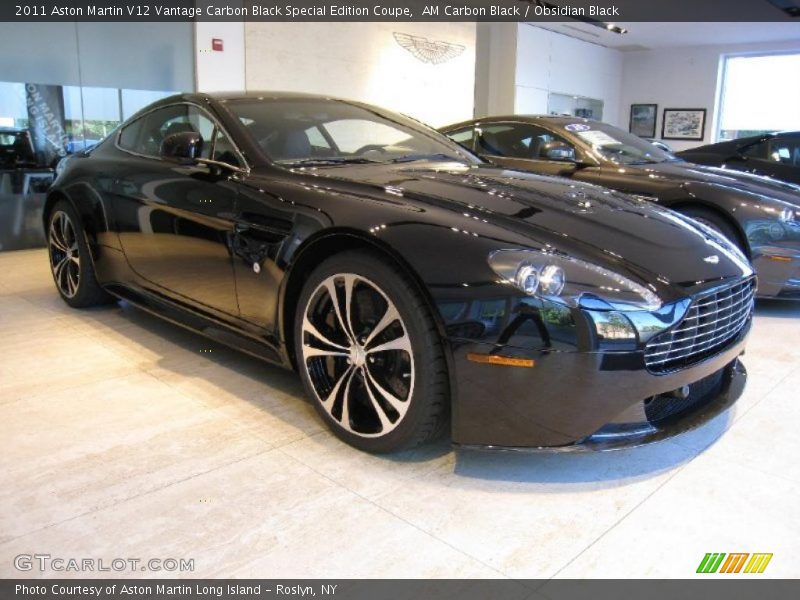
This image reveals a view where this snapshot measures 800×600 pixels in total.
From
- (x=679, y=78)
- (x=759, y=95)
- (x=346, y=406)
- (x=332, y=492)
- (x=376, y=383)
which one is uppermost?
(x=679, y=78)

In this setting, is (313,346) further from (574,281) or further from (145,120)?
(145,120)

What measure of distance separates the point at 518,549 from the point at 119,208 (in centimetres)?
230

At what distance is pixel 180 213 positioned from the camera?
2545 mm

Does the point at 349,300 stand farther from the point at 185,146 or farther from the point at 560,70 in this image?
the point at 560,70

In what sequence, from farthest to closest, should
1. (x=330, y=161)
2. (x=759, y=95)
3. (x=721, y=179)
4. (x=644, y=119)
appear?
(x=644, y=119) → (x=759, y=95) → (x=721, y=179) → (x=330, y=161)

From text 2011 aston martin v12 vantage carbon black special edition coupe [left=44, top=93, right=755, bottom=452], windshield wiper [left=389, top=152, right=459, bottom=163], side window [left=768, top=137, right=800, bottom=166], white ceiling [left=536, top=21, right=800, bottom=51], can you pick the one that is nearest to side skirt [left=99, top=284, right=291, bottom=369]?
text 2011 aston martin v12 vantage carbon black special edition coupe [left=44, top=93, right=755, bottom=452]

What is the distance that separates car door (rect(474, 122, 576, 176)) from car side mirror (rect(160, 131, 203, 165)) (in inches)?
89.6

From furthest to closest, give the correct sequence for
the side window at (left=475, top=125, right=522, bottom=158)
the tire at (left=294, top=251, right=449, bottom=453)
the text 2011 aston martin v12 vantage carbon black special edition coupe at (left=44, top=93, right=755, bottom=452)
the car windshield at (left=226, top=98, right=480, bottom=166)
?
the side window at (left=475, top=125, right=522, bottom=158) → the car windshield at (left=226, top=98, right=480, bottom=166) → the tire at (left=294, top=251, right=449, bottom=453) → the text 2011 aston martin v12 vantage carbon black special edition coupe at (left=44, top=93, right=755, bottom=452)

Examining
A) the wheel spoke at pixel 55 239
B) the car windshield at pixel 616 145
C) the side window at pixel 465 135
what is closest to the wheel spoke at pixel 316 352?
the wheel spoke at pixel 55 239

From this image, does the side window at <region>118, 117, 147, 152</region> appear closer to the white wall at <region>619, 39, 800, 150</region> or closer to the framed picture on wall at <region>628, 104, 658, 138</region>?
the white wall at <region>619, 39, 800, 150</region>

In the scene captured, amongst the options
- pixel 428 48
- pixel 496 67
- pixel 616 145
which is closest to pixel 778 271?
pixel 616 145

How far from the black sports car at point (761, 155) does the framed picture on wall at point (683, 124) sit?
21.4ft

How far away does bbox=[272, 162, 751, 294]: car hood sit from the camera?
1.77m

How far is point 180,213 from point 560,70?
10378 millimetres
